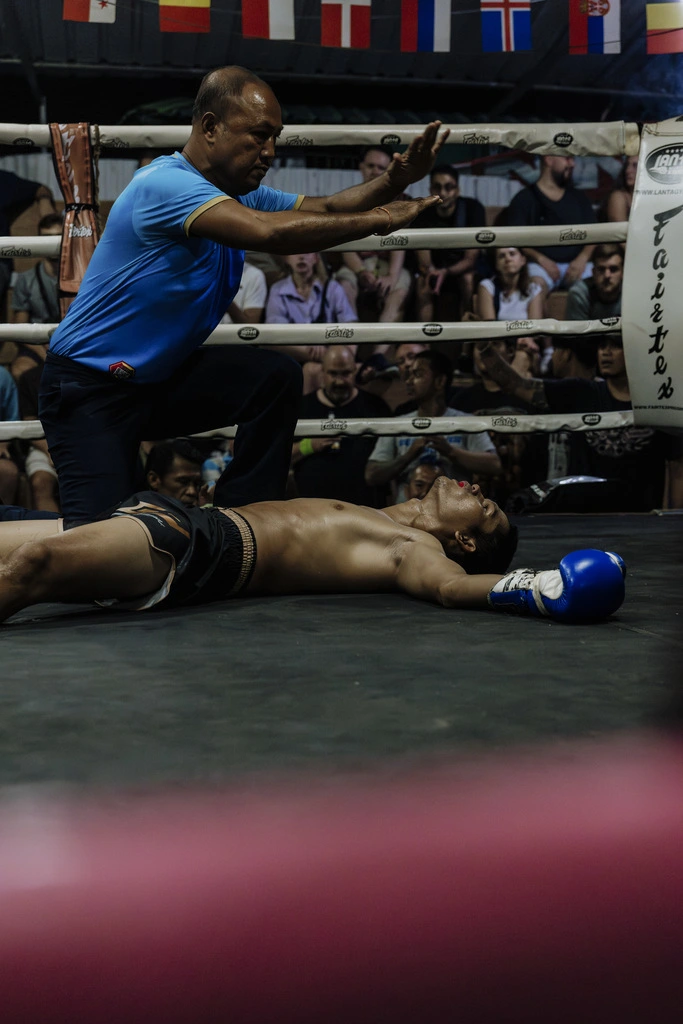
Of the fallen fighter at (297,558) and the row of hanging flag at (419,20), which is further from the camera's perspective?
the row of hanging flag at (419,20)

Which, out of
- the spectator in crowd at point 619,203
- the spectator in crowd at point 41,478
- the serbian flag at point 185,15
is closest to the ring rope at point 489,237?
the spectator in crowd at point 619,203

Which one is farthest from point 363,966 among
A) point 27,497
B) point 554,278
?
point 554,278

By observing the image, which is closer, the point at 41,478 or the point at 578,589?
the point at 578,589

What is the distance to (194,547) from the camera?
1.64m

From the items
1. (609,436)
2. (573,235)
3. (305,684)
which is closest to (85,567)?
(305,684)

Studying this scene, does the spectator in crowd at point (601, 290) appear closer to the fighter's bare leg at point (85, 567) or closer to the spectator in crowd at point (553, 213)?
the spectator in crowd at point (553, 213)

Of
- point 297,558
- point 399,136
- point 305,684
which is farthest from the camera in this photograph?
point 399,136

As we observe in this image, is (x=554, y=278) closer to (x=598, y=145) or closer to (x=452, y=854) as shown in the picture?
(x=598, y=145)

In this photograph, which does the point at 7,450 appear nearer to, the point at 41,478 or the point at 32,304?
the point at 41,478

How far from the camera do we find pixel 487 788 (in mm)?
760

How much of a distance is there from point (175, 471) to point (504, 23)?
2.32 m

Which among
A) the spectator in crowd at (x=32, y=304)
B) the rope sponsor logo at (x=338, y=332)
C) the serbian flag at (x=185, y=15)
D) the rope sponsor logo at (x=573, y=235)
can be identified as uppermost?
the serbian flag at (x=185, y=15)

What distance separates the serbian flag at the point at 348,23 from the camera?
13.0ft

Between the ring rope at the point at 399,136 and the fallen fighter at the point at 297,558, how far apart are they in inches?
49.2
